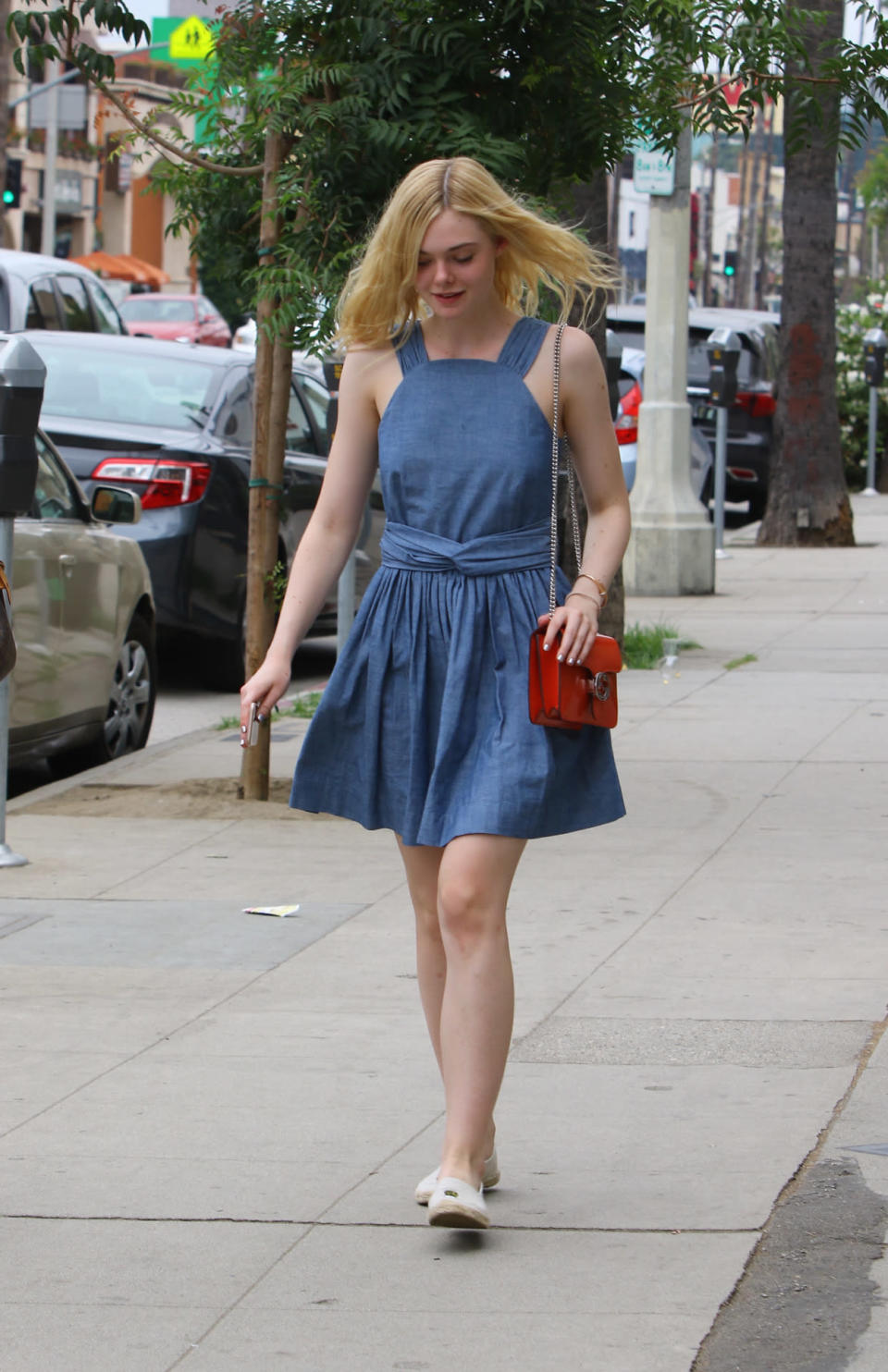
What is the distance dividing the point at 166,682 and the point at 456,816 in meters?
9.03

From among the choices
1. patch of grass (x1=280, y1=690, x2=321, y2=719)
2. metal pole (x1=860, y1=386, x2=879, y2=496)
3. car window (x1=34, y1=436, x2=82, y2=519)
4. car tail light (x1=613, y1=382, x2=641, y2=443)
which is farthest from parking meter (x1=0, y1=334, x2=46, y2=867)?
metal pole (x1=860, y1=386, x2=879, y2=496)

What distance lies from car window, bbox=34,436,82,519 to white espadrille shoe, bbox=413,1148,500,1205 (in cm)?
540

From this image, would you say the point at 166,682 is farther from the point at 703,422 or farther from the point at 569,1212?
the point at 703,422

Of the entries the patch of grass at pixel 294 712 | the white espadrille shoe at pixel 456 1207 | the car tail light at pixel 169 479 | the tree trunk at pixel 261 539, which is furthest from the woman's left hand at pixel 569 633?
the car tail light at pixel 169 479

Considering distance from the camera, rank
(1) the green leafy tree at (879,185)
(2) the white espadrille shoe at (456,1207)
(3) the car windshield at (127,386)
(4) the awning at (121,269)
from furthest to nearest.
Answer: (1) the green leafy tree at (879,185) → (4) the awning at (121,269) → (3) the car windshield at (127,386) → (2) the white espadrille shoe at (456,1207)

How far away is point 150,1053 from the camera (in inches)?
213

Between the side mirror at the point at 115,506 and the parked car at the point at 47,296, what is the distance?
21.7 ft

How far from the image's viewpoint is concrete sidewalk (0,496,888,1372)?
3770mm

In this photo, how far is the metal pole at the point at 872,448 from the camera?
27.3m

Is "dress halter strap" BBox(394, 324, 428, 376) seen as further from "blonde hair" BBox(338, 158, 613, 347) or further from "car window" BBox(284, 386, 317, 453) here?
"car window" BBox(284, 386, 317, 453)

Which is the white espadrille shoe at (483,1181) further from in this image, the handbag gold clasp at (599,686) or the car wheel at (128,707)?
the car wheel at (128,707)

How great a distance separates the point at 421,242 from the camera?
13.8 feet

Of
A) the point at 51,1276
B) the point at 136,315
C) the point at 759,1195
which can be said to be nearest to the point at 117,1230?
the point at 51,1276

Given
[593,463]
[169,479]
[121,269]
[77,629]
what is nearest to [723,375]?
[169,479]
